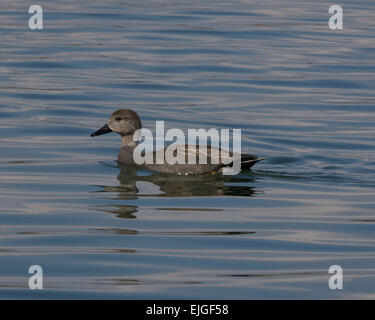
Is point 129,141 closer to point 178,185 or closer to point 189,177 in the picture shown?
point 189,177

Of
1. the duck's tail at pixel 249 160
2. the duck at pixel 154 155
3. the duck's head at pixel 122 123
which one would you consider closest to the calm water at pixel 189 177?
the duck at pixel 154 155

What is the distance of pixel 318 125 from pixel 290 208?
226 inches

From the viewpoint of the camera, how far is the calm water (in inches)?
361

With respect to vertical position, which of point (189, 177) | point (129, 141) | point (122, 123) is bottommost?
point (189, 177)

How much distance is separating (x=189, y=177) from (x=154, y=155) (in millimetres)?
609

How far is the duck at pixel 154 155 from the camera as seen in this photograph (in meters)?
13.3

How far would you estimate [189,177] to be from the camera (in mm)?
13430

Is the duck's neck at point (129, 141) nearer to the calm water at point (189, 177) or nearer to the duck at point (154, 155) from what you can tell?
the duck at point (154, 155)

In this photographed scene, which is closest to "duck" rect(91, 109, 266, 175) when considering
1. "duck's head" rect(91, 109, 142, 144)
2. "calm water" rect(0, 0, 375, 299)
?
"duck's head" rect(91, 109, 142, 144)

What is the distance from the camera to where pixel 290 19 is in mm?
29578

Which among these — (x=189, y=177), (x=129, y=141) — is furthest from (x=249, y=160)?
(x=129, y=141)

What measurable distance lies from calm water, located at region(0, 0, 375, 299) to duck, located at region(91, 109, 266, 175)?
5.8 inches

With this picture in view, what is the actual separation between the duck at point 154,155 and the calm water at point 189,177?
15cm
